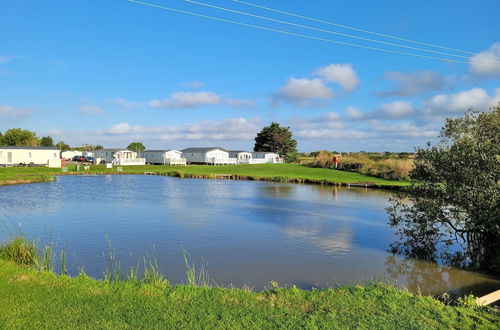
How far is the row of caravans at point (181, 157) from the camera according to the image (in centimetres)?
7600

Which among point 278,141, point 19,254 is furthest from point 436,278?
point 278,141

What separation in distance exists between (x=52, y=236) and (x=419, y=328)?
13.9 meters

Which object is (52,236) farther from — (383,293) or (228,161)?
(228,161)

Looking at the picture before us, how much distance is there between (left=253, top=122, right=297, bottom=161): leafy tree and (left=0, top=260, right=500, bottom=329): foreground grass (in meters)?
85.2

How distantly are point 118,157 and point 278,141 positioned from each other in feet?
127

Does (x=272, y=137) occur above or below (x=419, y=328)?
above

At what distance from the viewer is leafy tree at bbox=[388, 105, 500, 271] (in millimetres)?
12086

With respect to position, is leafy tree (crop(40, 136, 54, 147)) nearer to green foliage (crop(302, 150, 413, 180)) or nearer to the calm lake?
green foliage (crop(302, 150, 413, 180))

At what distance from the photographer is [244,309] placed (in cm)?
714

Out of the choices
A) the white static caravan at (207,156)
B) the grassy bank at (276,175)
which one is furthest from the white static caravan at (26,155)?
the white static caravan at (207,156)

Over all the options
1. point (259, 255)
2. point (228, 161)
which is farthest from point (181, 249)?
point (228, 161)

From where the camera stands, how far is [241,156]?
81750mm

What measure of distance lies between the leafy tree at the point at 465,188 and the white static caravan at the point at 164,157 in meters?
64.6

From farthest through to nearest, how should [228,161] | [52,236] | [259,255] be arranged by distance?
[228,161] < [52,236] < [259,255]
